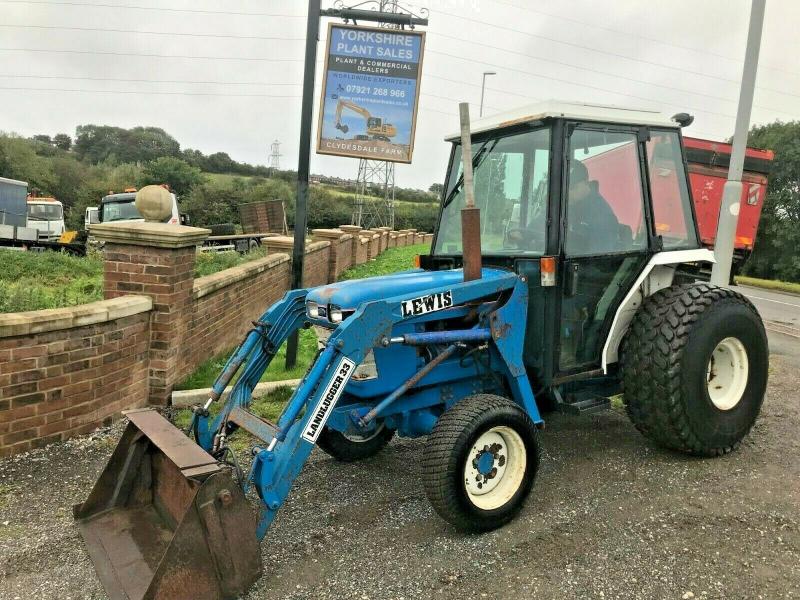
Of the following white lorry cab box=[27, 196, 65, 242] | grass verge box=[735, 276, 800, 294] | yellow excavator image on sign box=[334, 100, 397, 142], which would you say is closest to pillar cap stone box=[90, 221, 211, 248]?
yellow excavator image on sign box=[334, 100, 397, 142]

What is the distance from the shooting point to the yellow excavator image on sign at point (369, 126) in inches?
274

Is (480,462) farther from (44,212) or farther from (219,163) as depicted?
(219,163)

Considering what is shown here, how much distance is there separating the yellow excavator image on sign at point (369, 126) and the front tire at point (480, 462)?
472cm

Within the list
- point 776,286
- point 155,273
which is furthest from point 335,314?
point 776,286

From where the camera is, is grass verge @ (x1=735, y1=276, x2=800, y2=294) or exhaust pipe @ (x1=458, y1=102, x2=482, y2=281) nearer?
exhaust pipe @ (x1=458, y1=102, x2=482, y2=281)

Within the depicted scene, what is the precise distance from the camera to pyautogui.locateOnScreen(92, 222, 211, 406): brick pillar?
481cm

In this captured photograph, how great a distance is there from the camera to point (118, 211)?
18672 mm

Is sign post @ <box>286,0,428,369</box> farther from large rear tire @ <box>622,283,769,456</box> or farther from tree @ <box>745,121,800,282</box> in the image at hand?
tree @ <box>745,121,800,282</box>

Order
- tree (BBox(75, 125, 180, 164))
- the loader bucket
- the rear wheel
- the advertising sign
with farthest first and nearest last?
tree (BBox(75, 125, 180, 164)), the advertising sign, the rear wheel, the loader bucket

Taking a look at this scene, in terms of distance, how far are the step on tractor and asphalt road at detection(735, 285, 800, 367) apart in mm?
4612

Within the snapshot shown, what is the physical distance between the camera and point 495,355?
12.3 ft

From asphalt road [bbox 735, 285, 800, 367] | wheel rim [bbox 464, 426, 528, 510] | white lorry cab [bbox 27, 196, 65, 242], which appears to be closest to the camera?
wheel rim [bbox 464, 426, 528, 510]

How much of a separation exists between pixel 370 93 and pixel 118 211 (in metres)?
14.3

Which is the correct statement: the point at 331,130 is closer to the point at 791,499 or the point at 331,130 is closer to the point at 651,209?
the point at 651,209
